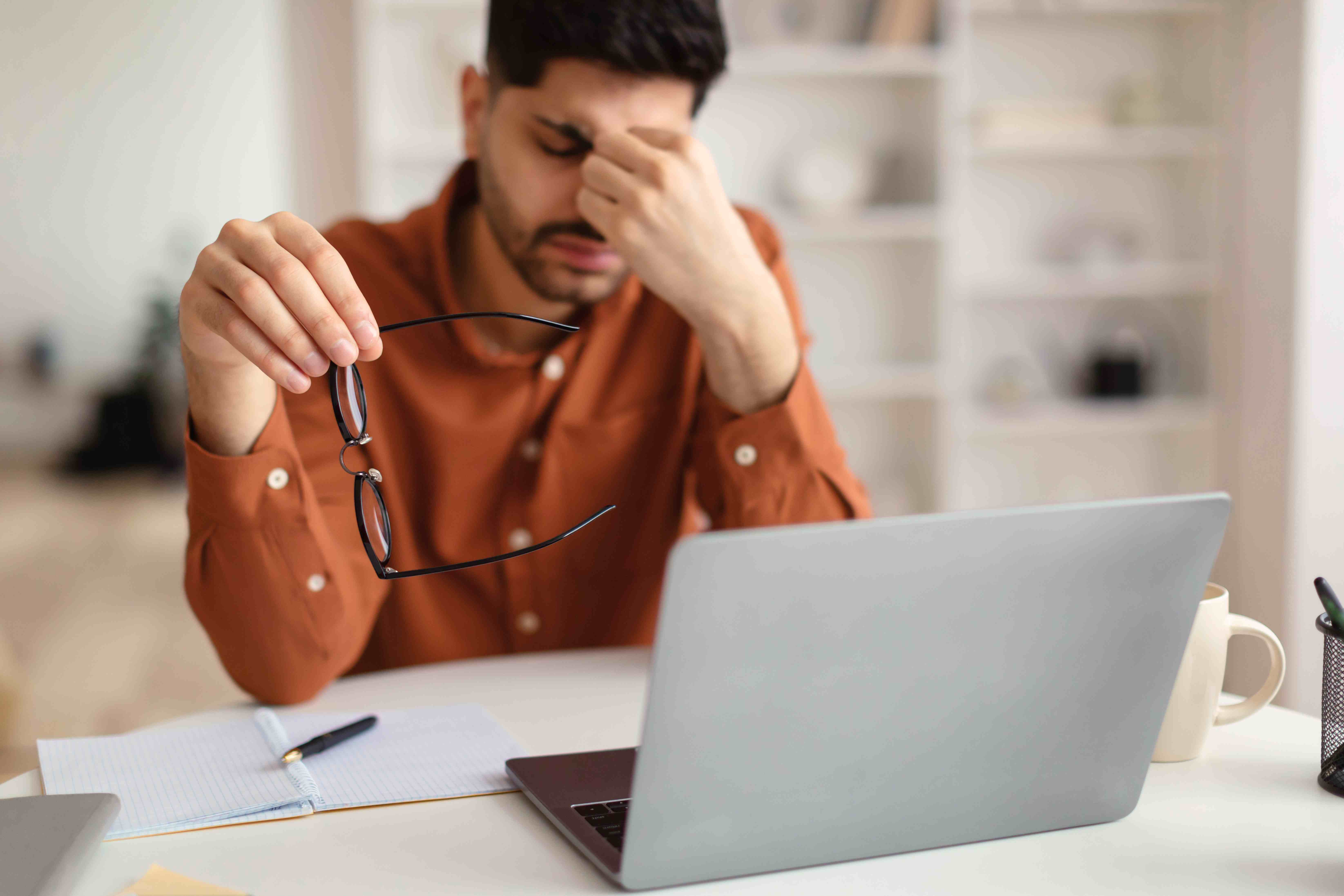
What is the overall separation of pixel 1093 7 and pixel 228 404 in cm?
266

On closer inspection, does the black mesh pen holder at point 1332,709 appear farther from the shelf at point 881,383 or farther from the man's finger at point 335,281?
the shelf at point 881,383

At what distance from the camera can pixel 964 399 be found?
3.09 meters

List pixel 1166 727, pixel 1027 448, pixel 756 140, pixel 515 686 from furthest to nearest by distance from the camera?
pixel 1027 448, pixel 756 140, pixel 515 686, pixel 1166 727

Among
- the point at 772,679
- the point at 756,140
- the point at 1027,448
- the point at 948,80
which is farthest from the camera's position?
the point at 1027,448

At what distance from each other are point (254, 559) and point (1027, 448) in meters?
2.60

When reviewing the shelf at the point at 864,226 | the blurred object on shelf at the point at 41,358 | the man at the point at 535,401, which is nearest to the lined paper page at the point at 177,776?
the man at the point at 535,401

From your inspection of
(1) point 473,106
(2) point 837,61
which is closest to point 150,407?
(2) point 837,61

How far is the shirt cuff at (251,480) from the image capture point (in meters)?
0.93

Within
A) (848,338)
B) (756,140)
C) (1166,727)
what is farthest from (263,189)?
(1166,727)

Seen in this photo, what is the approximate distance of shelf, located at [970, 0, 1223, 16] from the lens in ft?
9.41

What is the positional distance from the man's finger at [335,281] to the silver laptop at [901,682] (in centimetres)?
33

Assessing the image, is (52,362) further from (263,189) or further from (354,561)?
(354,561)

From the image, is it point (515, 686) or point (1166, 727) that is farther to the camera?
point (515, 686)

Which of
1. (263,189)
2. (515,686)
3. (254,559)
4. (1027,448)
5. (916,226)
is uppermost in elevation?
(263,189)
